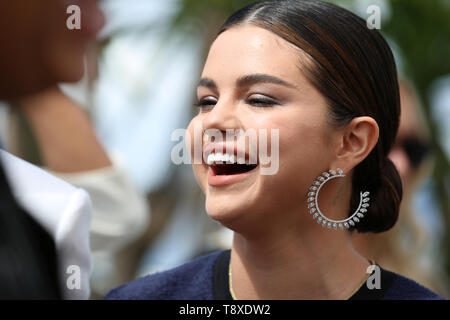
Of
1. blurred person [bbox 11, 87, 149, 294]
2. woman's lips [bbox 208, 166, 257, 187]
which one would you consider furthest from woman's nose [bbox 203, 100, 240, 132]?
blurred person [bbox 11, 87, 149, 294]

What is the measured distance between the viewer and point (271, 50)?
1.96 m

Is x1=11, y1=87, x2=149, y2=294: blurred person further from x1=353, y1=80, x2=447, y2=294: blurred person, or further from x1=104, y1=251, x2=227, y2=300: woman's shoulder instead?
x1=353, y1=80, x2=447, y2=294: blurred person

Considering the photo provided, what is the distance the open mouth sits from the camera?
6.32 feet

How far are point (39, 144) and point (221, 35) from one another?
0.86m

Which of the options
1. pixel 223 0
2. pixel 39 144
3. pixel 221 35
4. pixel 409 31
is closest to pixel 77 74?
pixel 39 144

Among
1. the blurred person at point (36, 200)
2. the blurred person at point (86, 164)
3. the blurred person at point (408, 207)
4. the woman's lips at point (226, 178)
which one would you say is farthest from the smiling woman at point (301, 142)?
the blurred person at point (408, 207)

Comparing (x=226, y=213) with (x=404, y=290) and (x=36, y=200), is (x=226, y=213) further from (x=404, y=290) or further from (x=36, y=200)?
(x=404, y=290)

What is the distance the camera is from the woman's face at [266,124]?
1918 millimetres

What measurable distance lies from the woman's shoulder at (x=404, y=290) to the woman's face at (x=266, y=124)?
442 mm

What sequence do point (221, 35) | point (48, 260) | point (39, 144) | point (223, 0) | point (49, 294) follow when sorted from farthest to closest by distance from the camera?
point (223, 0)
point (39, 144)
point (221, 35)
point (48, 260)
point (49, 294)

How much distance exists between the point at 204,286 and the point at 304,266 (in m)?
0.40

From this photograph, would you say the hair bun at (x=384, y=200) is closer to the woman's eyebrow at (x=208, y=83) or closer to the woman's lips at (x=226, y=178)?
the woman's lips at (x=226, y=178)

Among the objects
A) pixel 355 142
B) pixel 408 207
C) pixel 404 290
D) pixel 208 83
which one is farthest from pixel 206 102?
pixel 408 207
